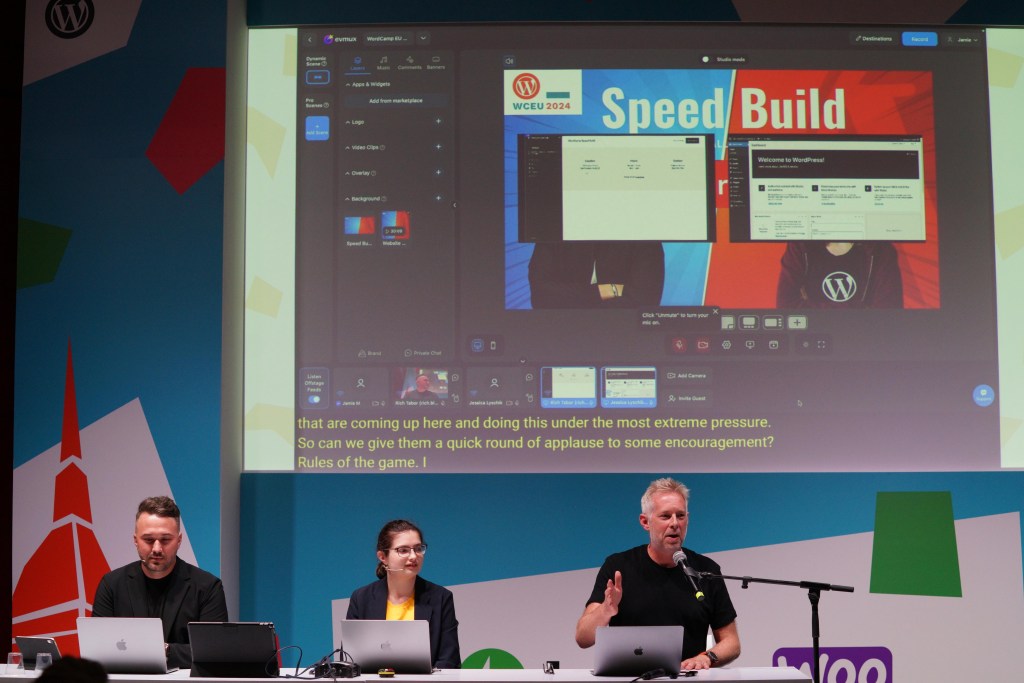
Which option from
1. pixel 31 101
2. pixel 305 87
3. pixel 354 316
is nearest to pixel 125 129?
pixel 31 101

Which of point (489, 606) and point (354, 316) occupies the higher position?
point (354, 316)

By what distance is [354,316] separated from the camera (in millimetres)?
4727

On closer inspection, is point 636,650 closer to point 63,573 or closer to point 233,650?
point 233,650

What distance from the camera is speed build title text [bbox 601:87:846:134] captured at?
15.6 feet

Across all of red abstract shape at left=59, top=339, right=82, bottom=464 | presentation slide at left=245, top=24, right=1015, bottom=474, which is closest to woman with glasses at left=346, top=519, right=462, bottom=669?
presentation slide at left=245, top=24, right=1015, bottom=474

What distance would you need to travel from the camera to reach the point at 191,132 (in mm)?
4648

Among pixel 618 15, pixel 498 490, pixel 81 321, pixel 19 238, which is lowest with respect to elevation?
pixel 498 490

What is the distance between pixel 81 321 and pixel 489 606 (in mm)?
2177

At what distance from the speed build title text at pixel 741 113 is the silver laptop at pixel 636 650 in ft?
7.84

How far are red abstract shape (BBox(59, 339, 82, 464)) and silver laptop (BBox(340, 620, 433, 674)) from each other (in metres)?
1.91

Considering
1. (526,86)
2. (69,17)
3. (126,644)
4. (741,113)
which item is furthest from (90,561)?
(741,113)

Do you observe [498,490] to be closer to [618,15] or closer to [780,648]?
[780,648]

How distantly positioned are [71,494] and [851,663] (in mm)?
3423

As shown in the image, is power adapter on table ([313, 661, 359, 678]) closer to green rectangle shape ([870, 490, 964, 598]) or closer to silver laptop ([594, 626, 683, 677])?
silver laptop ([594, 626, 683, 677])
